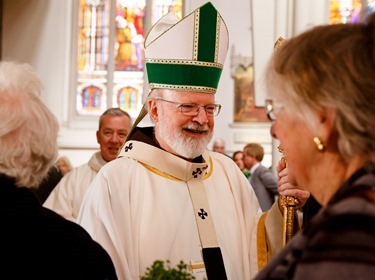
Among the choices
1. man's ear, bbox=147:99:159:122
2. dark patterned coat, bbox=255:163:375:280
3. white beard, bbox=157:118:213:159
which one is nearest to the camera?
dark patterned coat, bbox=255:163:375:280

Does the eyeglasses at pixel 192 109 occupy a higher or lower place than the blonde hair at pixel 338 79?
lower

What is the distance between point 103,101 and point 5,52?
201cm

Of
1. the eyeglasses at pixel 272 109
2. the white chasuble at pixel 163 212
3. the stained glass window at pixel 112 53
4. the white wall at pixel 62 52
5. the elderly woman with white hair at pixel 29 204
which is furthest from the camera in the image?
the stained glass window at pixel 112 53

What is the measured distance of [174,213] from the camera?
4.00m

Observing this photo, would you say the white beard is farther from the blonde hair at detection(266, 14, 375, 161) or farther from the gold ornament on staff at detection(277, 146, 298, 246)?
the blonde hair at detection(266, 14, 375, 161)

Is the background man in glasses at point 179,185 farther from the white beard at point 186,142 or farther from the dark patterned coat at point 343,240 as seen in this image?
the dark patterned coat at point 343,240

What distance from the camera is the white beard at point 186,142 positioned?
402 cm

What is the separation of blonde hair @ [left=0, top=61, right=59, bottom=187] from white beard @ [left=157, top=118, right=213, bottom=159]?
4.64ft

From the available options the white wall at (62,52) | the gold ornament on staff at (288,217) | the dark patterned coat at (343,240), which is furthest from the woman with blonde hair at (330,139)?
the white wall at (62,52)

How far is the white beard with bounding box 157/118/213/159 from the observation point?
4.02m

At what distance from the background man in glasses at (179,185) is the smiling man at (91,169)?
6.17 ft

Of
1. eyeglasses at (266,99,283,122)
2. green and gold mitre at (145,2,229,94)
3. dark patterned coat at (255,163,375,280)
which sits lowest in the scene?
dark patterned coat at (255,163,375,280)

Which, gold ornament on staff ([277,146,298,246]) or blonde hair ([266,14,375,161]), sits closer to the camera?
blonde hair ([266,14,375,161])

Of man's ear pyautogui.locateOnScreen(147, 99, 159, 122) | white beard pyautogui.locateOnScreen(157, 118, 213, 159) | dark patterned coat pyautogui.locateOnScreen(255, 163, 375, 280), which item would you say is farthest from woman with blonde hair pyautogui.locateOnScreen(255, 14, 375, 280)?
man's ear pyautogui.locateOnScreen(147, 99, 159, 122)
